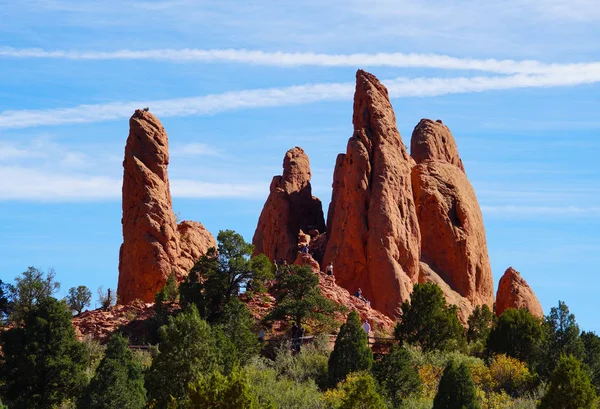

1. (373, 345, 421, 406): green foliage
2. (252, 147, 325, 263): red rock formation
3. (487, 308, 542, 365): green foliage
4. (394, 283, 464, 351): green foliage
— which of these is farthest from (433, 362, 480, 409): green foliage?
(252, 147, 325, 263): red rock formation

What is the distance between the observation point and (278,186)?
102 m

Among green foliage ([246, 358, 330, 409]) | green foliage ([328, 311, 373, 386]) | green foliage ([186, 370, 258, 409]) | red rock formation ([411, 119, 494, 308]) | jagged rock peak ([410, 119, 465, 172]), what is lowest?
green foliage ([186, 370, 258, 409])

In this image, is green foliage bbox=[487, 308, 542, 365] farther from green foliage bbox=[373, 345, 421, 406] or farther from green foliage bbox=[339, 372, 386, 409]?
green foliage bbox=[339, 372, 386, 409]

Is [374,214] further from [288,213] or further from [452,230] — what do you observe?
[452,230]

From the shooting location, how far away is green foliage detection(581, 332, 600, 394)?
68.0 m

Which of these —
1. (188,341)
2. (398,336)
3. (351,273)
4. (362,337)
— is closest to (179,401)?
(188,341)

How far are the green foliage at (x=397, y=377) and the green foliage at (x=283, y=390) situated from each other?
324 centimetres

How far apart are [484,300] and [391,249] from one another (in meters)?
19.4

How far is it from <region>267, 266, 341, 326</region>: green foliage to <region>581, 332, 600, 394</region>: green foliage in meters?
14.3

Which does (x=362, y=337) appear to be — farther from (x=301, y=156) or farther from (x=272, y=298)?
(x=301, y=156)

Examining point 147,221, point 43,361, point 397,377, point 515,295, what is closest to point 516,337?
point 397,377

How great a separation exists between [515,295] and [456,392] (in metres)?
42.9

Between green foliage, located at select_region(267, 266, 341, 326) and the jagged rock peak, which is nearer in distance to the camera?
green foliage, located at select_region(267, 266, 341, 326)

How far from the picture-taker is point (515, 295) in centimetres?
10006
